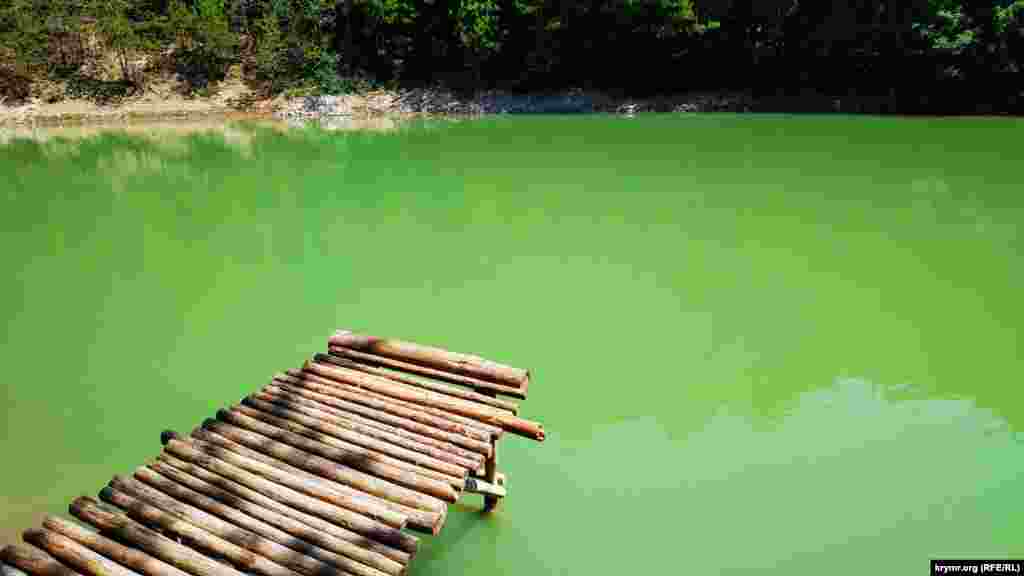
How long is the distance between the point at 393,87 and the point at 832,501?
858 inches

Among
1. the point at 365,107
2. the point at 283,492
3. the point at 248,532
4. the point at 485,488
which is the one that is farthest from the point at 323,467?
the point at 365,107

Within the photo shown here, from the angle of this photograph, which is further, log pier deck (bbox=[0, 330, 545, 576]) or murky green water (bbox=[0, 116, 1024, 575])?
murky green water (bbox=[0, 116, 1024, 575])

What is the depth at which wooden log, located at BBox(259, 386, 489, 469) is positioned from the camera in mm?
3643

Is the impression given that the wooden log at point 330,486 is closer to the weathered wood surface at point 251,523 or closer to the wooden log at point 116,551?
the weathered wood surface at point 251,523

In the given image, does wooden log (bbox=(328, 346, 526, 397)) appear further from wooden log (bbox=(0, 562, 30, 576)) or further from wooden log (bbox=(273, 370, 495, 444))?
wooden log (bbox=(0, 562, 30, 576))

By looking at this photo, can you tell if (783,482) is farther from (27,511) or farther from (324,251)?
(324,251)

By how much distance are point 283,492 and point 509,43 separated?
72.5 ft

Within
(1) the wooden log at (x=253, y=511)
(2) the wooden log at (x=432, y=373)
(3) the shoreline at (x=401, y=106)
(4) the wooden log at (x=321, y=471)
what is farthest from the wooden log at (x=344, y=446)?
(3) the shoreline at (x=401, y=106)

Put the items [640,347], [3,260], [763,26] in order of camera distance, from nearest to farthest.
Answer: [640,347] < [3,260] < [763,26]

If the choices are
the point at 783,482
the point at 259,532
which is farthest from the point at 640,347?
the point at 259,532

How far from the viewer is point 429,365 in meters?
4.44

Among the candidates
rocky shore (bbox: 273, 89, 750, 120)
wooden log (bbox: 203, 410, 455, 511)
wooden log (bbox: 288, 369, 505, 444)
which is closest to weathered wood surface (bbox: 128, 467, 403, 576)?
wooden log (bbox: 203, 410, 455, 511)

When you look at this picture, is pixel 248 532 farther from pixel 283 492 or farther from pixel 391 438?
pixel 391 438

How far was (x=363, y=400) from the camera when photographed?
416 cm
